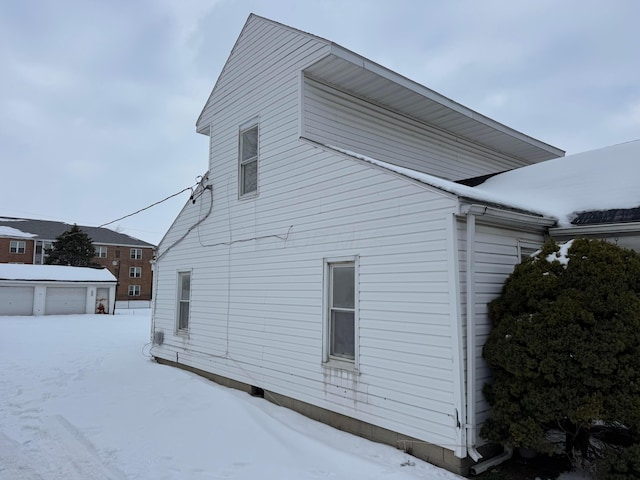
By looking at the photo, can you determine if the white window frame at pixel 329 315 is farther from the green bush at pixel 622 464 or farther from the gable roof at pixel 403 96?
the gable roof at pixel 403 96

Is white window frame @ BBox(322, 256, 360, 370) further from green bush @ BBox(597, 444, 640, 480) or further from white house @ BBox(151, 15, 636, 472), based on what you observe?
green bush @ BBox(597, 444, 640, 480)

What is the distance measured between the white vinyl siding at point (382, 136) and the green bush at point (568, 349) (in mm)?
4267

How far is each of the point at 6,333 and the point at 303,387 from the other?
17925mm

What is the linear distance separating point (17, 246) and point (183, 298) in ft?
150

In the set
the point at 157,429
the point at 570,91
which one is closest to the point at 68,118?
the point at 157,429

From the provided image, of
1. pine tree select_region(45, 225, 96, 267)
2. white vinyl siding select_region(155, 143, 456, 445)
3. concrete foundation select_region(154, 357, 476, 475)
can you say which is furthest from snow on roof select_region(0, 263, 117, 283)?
concrete foundation select_region(154, 357, 476, 475)

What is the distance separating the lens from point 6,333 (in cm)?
1803

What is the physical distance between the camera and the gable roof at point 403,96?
23.7 ft

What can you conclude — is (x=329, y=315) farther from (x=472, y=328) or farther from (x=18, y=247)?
(x=18, y=247)

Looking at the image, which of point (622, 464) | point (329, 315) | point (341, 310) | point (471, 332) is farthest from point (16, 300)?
point (622, 464)

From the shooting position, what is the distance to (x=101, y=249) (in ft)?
163

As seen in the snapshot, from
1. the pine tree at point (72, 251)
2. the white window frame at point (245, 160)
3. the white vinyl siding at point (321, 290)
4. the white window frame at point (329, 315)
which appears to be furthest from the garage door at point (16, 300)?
the white window frame at point (329, 315)

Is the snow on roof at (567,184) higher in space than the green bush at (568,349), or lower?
higher

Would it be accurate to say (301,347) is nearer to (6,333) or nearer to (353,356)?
(353,356)
